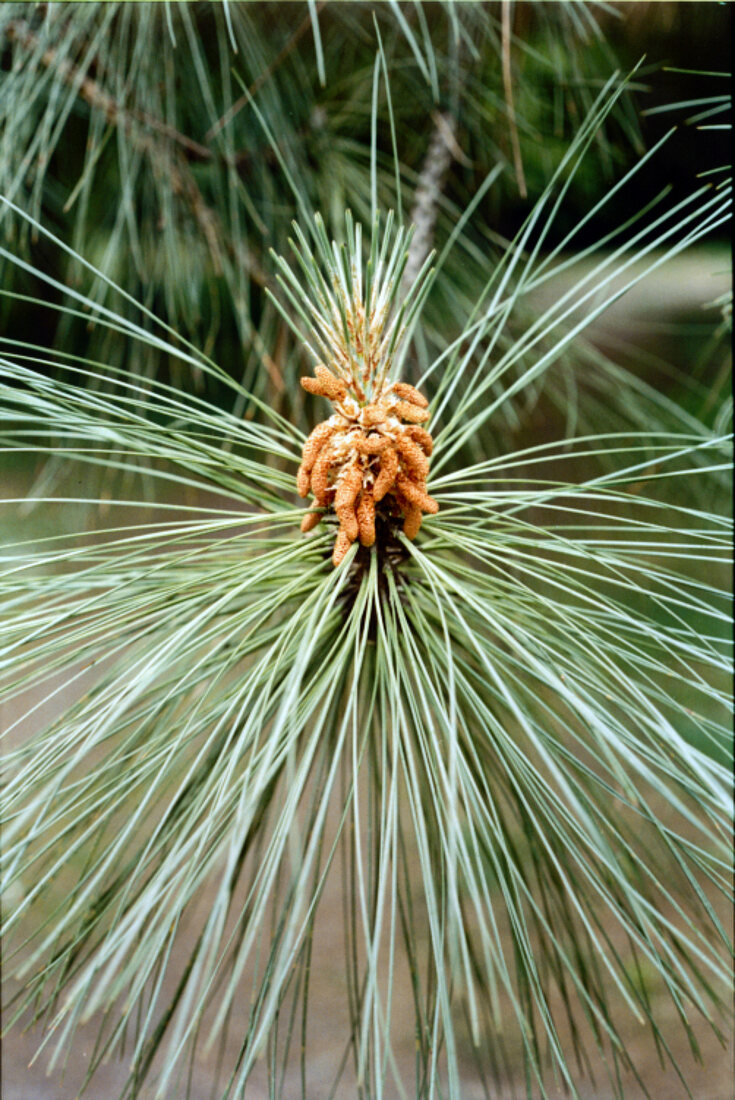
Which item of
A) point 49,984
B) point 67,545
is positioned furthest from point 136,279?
point 49,984

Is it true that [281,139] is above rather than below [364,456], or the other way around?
above

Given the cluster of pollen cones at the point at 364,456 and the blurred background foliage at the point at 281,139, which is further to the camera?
the blurred background foliage at the point at 281,139

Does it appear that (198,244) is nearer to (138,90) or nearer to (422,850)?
(138,90)

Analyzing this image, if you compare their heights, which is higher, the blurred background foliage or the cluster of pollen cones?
the blurred background foliage

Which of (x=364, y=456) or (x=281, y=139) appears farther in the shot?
(x=281, y=139)

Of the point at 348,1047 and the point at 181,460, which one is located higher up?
the point at 181,460

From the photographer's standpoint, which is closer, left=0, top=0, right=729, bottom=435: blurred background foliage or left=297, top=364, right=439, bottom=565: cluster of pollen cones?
left=297, top=364, right=439, bottom=565: cluster of pollen cones

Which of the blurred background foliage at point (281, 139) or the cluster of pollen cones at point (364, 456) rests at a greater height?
the blurred background foliage at point (281, 139)

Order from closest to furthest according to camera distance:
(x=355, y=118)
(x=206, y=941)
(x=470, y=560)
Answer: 1. (x=206, y=941)
2. (x=470, y=560)
3. (x=355, y=118)
